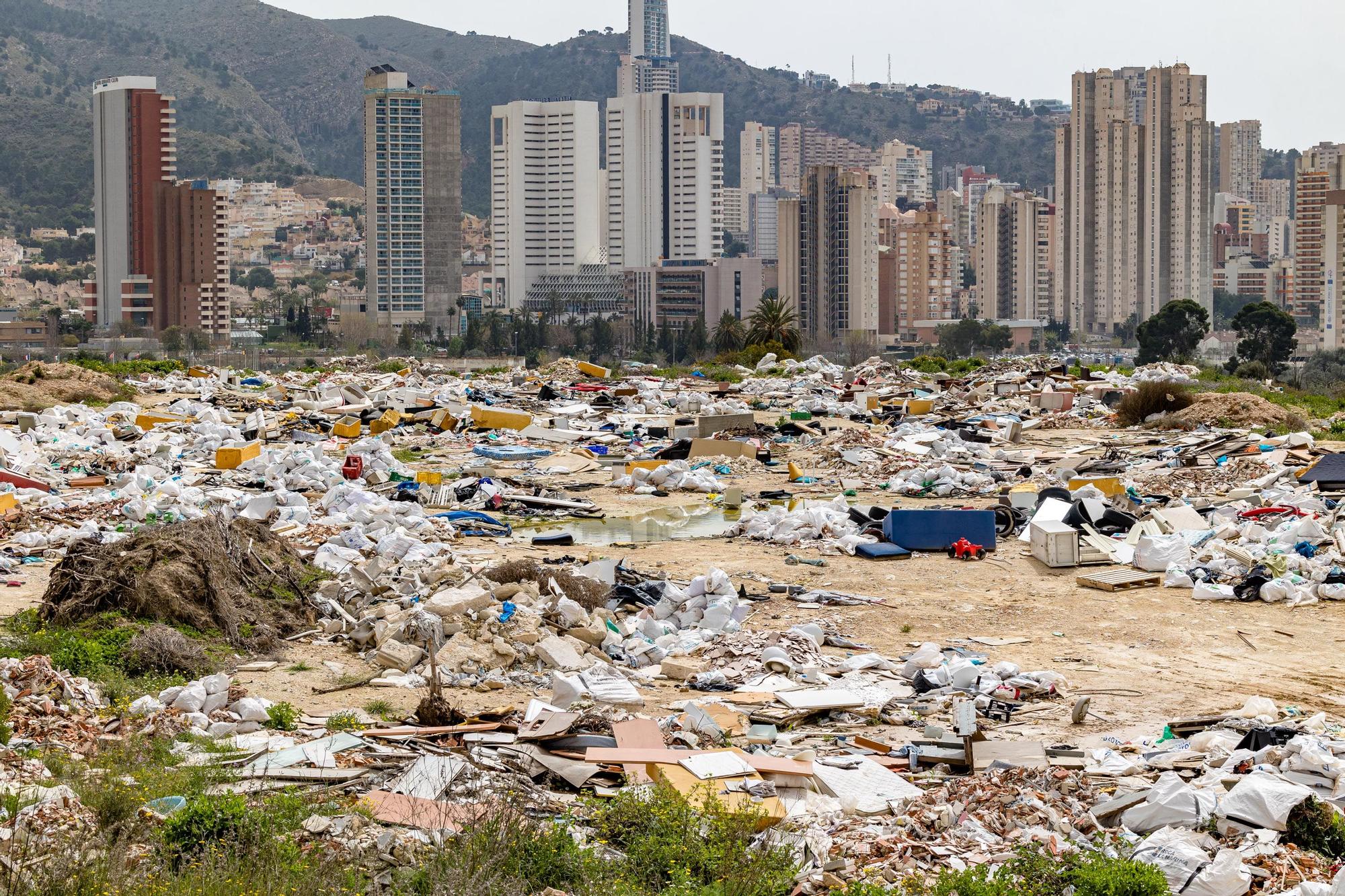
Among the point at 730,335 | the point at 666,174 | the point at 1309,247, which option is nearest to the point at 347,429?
the point at 730,335

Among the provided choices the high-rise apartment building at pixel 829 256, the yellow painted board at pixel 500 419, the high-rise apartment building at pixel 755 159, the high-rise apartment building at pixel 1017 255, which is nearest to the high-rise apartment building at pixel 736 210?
the high-rise apartment building at pixel 755 159

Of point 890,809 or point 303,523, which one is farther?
point 303,523

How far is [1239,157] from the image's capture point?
18562 centimetres

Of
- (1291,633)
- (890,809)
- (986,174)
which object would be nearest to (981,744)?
(890,809)

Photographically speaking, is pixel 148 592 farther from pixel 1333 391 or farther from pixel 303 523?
pixel 1333 391

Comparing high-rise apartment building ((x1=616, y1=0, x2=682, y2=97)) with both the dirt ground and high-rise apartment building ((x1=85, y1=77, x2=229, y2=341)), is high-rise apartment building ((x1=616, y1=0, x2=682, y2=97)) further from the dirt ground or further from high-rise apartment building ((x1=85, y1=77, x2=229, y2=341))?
the dirt ground

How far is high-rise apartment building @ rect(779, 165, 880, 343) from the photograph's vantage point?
8744cm

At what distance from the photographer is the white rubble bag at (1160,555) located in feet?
36.8

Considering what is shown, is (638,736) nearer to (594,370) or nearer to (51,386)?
(51,386)

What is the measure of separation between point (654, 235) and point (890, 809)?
115 m

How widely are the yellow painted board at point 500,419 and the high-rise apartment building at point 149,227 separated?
7395 centimetres

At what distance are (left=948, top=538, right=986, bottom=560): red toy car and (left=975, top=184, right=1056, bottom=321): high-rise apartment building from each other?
105 m

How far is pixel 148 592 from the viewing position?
28.0ft

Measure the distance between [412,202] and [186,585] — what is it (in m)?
104
